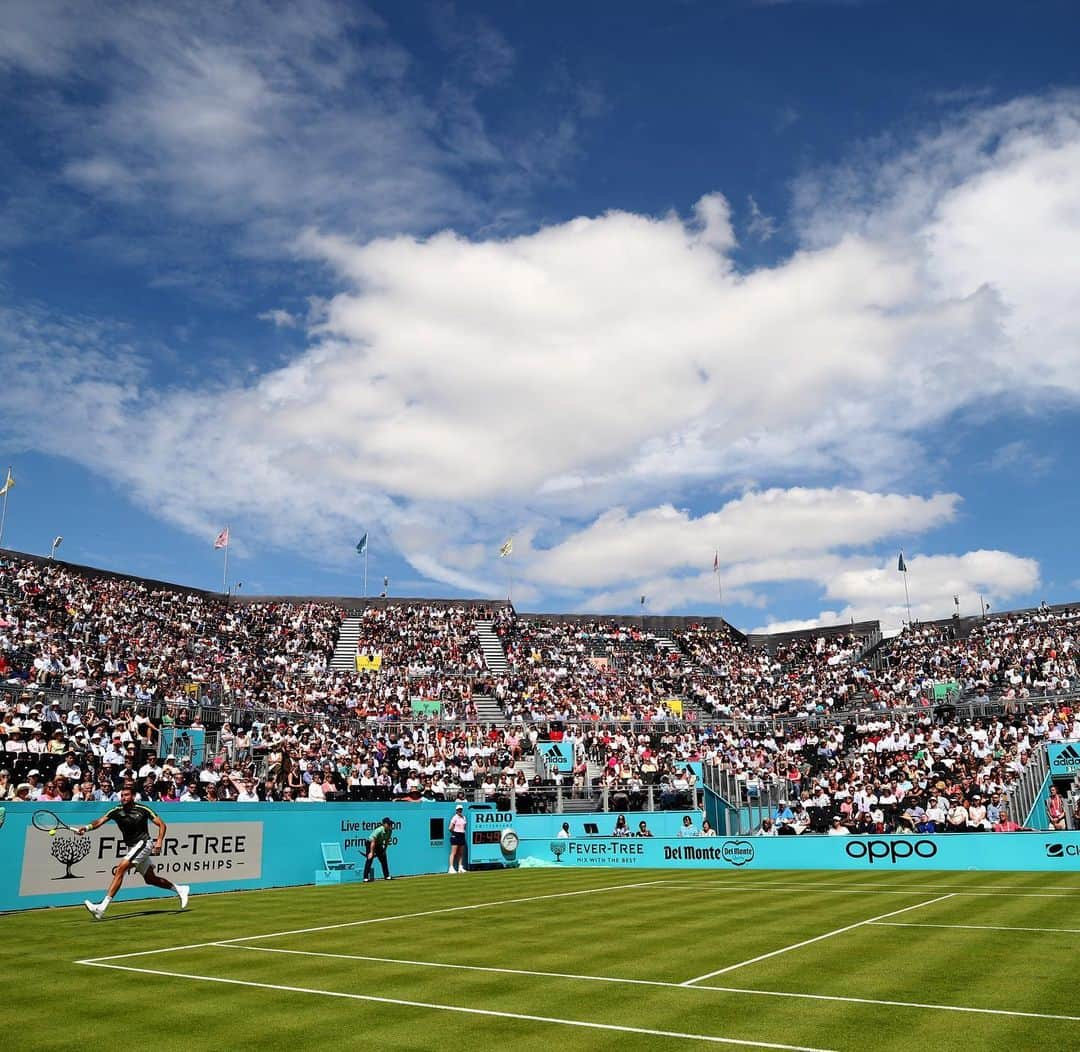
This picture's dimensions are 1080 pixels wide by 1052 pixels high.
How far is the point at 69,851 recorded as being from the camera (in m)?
20.5

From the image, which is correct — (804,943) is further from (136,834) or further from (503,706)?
(503,706)

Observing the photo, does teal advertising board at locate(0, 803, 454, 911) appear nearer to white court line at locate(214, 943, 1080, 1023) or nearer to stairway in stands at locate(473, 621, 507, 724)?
white court line at locate(214, 943, 1080, 1023)

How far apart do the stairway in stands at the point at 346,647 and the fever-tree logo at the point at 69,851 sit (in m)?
33.1

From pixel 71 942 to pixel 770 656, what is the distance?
176 ft

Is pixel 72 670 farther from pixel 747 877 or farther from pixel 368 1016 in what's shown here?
pixel 368 1016

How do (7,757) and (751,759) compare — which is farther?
(751,759)

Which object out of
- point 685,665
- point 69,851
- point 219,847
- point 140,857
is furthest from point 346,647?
point 140,857

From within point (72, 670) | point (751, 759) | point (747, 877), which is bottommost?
point (747, 877)

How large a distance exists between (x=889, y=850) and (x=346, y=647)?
3698 cm

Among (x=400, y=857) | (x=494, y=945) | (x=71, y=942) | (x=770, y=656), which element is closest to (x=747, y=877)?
(x=400, y=857)

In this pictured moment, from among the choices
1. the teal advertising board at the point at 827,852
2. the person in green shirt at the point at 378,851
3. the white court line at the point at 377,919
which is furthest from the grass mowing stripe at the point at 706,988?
the teal advertising board at the point at 827,852

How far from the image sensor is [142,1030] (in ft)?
27.8

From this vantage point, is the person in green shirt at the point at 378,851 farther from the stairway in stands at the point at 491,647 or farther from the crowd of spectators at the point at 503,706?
the stairway in stands at the point at 491,647

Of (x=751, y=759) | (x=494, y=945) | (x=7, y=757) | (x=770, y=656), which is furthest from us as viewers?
(x=770, y=656)
